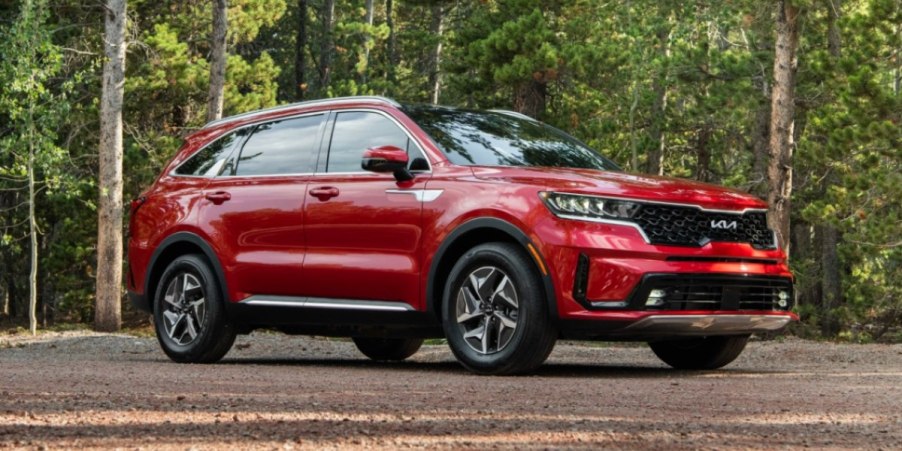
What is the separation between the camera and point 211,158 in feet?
35.3

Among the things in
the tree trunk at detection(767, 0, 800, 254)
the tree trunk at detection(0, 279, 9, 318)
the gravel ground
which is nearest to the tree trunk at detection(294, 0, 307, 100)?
the tree trunk at detection(0, 279, 9, 318)

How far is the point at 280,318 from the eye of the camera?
9.78 meters

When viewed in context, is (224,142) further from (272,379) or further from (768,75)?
(768,75)

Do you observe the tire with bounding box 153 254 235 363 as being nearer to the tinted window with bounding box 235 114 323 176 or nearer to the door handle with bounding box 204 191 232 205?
the door handle with bounding box 204 191 232 205

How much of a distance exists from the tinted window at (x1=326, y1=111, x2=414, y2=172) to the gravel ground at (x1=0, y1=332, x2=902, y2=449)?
1562 millimetres

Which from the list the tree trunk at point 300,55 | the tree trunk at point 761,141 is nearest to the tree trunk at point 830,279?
the tree trunk at point 761,141

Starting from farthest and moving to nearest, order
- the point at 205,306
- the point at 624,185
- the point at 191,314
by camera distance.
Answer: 1. the point at 191,314
2. the point at 205,306
3. the point at 624,185

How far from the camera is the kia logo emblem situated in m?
8.29

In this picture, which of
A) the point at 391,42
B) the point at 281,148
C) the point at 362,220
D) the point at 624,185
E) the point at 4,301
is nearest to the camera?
the point at 624,185

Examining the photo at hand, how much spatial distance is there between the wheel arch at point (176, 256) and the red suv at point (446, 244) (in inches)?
0.8

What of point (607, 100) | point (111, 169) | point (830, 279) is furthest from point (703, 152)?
point (111, 169)

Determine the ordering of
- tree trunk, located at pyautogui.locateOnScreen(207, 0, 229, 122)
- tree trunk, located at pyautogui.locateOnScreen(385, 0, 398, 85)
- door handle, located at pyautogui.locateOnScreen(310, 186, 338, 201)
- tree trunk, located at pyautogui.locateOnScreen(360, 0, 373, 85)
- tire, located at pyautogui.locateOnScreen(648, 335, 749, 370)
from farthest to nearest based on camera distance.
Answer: tree trunk, located at pyautogui.locateOnScreen(385, 0, 398, 85), tree trunk, located at pyautogui.locateOnScreen(360, 0, 373, 85), tree trunk, located at pyautogui.locateOnScreen(207, 0, 229, 122), tire, located at pyautogui.locateOnScreen(648, 335, 749, 370), door handle, located at pyautogui.locateOnScreen(310, 186, 338, 201)

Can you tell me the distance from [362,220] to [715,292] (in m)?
2.55

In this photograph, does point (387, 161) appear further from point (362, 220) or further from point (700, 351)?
point (700, 351)
